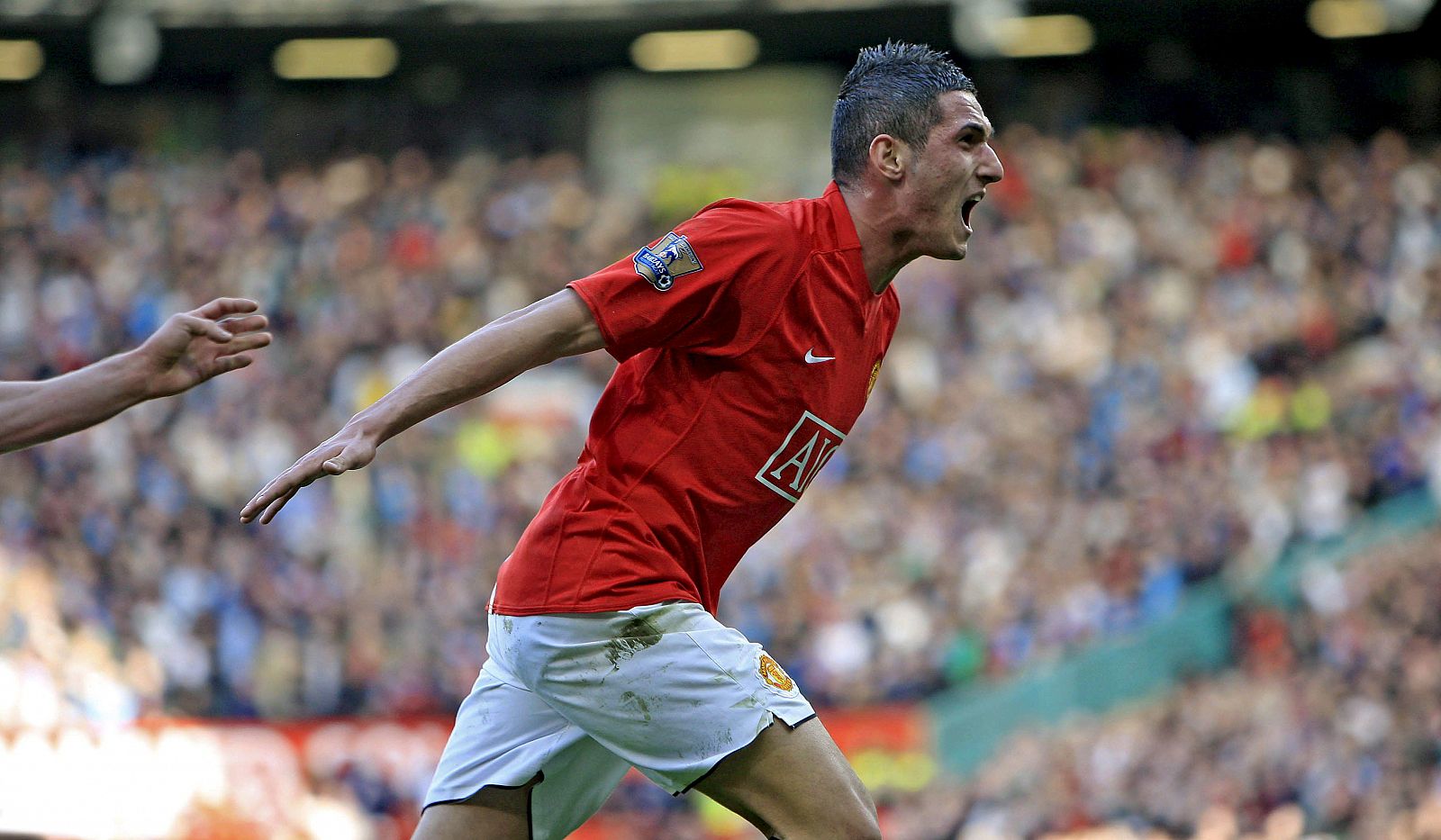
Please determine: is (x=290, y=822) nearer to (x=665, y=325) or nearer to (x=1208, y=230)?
(x=665, y=325)

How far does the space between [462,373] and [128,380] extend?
768 mm

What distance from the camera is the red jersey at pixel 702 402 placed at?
3.55 meters

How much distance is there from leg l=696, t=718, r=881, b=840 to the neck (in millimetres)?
Answer: 1082

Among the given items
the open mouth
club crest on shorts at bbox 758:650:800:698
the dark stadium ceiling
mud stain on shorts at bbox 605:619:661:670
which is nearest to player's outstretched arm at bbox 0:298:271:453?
mud stain on shorts at bbox 605:619:661:670

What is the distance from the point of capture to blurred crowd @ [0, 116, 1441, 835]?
1312 centimetres

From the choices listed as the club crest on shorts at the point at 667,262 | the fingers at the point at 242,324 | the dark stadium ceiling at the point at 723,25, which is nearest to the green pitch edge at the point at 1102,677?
the club crest on shorts at the point at 667,262

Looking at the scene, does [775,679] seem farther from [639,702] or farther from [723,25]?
[723,25]

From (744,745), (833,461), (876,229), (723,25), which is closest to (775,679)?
(744,745)

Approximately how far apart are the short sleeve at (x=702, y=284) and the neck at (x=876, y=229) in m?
0.22

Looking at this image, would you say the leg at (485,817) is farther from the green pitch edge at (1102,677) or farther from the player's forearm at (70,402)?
the green pitch edge at (1102,677)

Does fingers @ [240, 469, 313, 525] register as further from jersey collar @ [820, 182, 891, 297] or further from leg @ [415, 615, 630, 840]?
jersey collar @ [820, 182, 891, 297]

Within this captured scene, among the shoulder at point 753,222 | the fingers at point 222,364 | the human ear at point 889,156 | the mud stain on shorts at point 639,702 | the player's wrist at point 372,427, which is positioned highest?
the human ear at point 889,156

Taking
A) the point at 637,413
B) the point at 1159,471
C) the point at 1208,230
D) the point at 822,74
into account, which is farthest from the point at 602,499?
the point at 822,74

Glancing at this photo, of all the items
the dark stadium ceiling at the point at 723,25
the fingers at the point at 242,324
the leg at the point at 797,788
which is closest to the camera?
the leg at the point at 797,788
